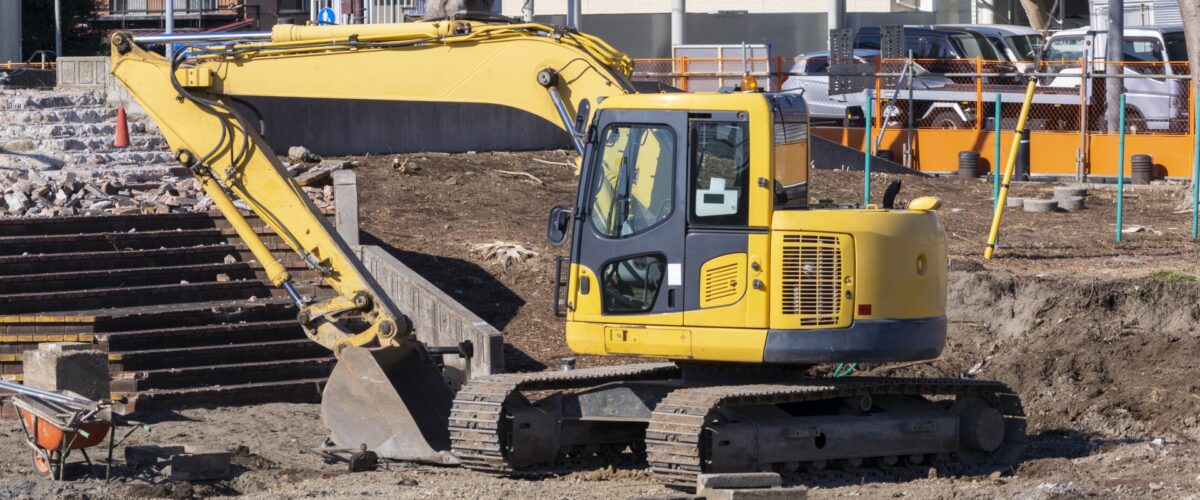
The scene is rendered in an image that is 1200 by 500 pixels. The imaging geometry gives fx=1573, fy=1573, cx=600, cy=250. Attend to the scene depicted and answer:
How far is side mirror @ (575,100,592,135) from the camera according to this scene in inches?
411

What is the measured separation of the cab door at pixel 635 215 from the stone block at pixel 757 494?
1.43 meters

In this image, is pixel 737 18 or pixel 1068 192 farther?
pixel 737 18

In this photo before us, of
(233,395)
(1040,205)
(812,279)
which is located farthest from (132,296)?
(1040,205)

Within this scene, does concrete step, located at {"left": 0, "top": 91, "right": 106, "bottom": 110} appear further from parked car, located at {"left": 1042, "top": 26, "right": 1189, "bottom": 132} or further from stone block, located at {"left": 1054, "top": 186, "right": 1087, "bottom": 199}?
parked car, located at {"left": 1042, "top": 26, "right": 1189, "bottom": 132}

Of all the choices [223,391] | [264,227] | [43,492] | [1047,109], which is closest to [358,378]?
[43,492]

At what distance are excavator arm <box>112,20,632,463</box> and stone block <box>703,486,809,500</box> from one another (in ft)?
8.26

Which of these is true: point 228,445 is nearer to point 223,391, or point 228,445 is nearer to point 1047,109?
point 223,391

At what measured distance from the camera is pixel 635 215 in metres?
10.2

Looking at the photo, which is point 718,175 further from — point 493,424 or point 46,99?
point 46,99

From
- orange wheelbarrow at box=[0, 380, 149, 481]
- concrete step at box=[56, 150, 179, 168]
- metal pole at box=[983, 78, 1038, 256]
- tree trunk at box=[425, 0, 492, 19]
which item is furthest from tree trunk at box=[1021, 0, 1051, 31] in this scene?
orange wheelbarrow at box=[0, 380, 149, 481]

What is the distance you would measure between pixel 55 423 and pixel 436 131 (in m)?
12.5

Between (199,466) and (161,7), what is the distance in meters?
36.8

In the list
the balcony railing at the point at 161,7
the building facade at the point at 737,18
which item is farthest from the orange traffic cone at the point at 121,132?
the building facade at the point at 737,18

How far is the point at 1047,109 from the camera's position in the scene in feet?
84.9
